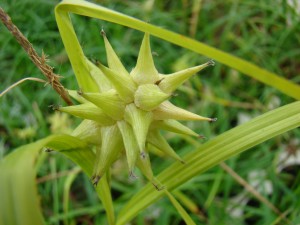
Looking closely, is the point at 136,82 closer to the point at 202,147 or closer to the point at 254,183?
the point at 202,147

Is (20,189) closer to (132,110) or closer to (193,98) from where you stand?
(132,110)

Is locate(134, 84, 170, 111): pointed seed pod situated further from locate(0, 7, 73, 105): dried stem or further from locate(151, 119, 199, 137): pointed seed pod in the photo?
locate(0, 7, 73, 105): dried stem

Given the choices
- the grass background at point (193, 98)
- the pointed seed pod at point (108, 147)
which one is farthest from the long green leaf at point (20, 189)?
the grass background at point (193, 98)

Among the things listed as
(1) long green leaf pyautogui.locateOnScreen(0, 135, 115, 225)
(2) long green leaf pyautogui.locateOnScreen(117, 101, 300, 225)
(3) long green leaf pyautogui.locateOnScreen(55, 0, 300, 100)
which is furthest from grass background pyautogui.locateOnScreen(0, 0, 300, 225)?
(1) long green leaf pyautogui.locateOnScreen(0, 135, 115, 225)

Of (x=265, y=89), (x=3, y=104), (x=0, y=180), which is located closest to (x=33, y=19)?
(x=3, y=104)

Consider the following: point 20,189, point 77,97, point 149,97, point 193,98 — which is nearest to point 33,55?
point 77,97
